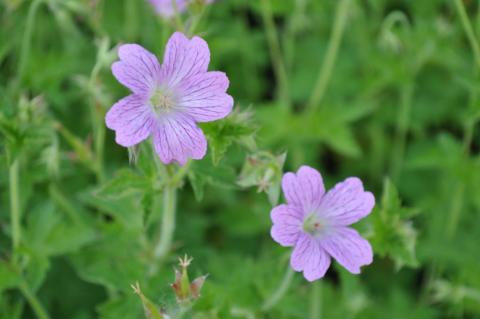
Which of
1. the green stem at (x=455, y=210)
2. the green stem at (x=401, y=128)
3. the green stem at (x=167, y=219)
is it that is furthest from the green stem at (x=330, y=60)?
the green stem at (x=167, y=219)

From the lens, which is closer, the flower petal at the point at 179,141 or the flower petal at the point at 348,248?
the flower petal at the point at 179,141

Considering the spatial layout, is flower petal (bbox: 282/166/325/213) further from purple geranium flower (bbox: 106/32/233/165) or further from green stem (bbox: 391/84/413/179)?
green stem (bbox: 391/84/413/179)

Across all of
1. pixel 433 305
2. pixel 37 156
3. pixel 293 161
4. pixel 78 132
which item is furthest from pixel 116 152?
pixel 433 305

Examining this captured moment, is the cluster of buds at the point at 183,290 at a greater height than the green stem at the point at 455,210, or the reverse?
the cluster of buds at the point at 183,290

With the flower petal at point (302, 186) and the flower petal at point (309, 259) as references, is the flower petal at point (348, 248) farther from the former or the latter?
the flower petal at point (302, 186)

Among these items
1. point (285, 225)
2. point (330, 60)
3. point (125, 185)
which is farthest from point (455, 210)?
point (125, 185)

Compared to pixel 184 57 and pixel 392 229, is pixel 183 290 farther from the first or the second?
pixel 392 229

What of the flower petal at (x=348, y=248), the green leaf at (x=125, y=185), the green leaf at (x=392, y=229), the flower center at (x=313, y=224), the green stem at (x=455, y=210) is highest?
the green leaf at (x=125, y=185)
